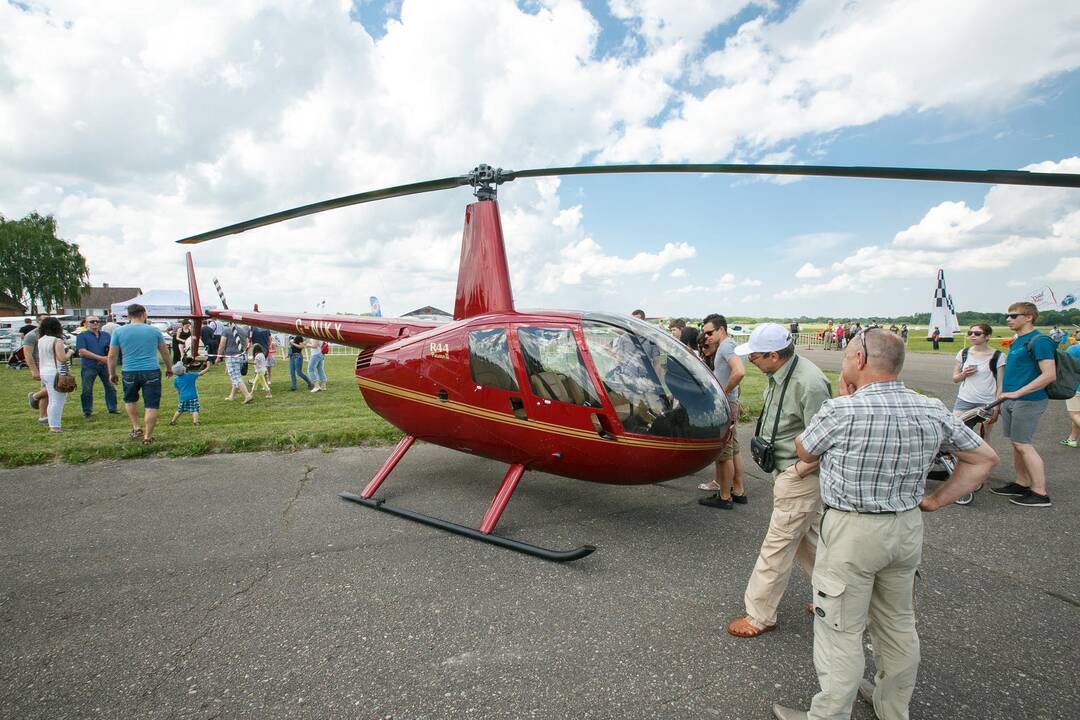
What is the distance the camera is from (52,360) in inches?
305

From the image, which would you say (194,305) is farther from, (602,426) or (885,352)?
(885,352)

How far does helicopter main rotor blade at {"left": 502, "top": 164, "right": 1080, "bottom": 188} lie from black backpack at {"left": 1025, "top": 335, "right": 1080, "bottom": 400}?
3.08 metres

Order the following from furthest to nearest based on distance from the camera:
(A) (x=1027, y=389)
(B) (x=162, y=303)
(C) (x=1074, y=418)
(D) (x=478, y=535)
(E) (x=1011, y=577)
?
(B) (x=162, y=303)
(C) (x=1074, y=418)
(A) (x=1027, y=389)
(D) (x=478, y=535)
(E) (x=1011, y=577)

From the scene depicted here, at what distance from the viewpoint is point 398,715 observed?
2.38m

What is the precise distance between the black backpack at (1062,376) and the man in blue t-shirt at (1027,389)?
0.02 metres

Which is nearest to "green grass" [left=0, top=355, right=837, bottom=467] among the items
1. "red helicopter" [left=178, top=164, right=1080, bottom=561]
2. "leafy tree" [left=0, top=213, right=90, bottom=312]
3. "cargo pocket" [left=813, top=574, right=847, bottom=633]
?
"red helicopter" [left=178, top=164, right=1080, bottom=561]

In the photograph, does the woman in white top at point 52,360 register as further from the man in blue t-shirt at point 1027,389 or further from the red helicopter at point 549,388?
the man in blue t-shirt at point 1027,389

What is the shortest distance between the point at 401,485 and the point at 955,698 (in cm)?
479

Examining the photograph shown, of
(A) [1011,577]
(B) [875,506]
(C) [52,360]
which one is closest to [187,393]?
(C) [52,360]

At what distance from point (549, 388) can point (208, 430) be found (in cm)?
650

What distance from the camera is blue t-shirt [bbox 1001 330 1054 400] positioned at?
4758mm

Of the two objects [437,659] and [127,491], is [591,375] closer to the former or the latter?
[437,659]

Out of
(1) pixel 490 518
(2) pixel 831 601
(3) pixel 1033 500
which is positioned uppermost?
(2) pixel 831 601

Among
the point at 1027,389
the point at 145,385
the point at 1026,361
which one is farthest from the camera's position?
the point at 145,385
